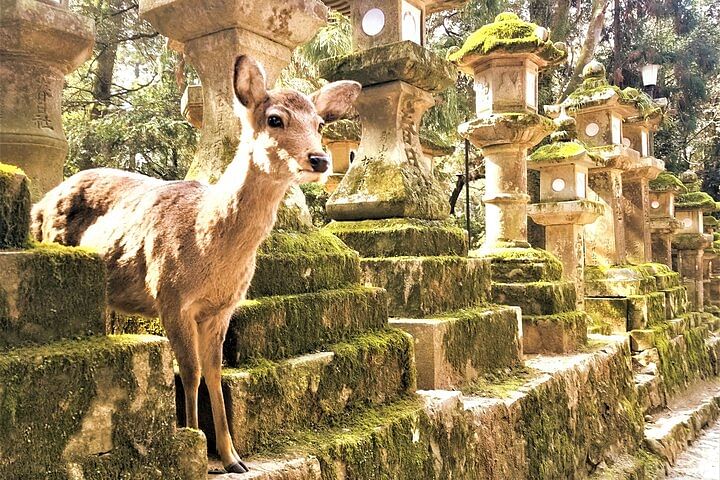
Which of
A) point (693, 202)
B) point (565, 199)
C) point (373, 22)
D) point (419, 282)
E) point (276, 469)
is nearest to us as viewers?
point (276, 469)

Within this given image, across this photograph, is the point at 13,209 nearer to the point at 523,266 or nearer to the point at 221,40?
the point at 221,40

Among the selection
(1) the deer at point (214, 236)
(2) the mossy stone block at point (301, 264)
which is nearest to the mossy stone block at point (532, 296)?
(2) the mossy stone block at point (301, 264)

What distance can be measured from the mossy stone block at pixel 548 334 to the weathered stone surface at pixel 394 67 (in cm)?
257

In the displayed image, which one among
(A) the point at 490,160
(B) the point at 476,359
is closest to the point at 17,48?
(B) the point at 476,359

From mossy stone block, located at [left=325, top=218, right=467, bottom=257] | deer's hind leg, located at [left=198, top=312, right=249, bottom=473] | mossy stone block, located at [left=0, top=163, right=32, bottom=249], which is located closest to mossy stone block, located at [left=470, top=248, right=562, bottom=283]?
mossy stone block, located at [left=325, top=218, right=467, bottom=257]

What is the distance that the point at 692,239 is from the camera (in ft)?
51.0

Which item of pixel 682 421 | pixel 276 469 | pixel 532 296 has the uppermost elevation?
pixel 532 296

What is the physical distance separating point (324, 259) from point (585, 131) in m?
8.67

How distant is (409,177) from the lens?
4980 mm

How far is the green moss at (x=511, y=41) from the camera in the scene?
6.75m

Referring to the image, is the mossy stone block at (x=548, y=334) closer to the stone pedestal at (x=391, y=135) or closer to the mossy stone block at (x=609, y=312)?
the stone pedestal at (x=391, y=135)

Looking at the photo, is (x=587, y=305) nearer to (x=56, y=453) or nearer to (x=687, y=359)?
(x=687, y=359)

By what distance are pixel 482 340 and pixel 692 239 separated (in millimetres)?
12931

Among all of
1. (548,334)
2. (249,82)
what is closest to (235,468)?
(249,82)
